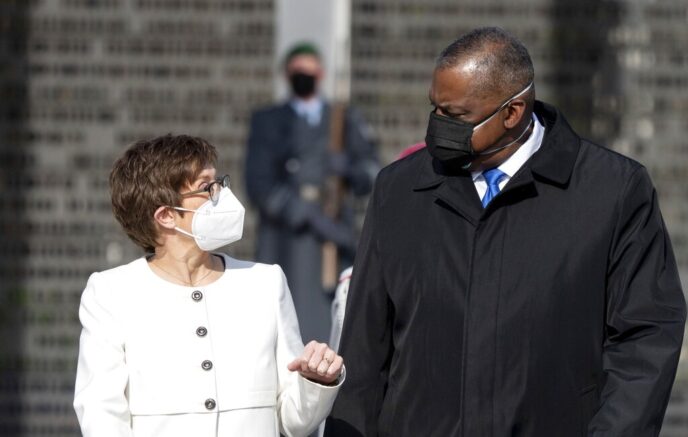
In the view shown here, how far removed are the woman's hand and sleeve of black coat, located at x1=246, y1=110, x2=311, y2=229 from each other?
5.17 metres

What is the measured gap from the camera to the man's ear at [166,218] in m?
4.46

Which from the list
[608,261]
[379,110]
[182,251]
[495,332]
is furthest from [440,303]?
[379,110]

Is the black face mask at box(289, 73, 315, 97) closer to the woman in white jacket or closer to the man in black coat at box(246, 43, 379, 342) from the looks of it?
the man in black coat at box(246, 43, 379, 342)

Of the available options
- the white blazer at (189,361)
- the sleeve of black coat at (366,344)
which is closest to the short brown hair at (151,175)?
the white blazer at (189,361)

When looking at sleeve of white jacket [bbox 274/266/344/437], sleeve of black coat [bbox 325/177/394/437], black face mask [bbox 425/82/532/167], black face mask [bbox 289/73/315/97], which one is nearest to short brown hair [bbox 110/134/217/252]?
sleeve of white jacket [bbox 274/266/344/437]

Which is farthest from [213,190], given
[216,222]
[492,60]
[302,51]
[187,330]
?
[302,51]

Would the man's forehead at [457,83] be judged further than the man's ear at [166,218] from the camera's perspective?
No

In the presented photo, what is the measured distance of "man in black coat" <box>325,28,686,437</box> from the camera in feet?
13.6

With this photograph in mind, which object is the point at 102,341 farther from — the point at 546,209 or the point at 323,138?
the point at 323,138

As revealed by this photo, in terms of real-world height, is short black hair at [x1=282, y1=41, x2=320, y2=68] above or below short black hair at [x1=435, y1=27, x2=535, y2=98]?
below

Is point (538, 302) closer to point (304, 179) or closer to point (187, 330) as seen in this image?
point (187, 330)

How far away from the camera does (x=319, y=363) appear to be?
4164mm

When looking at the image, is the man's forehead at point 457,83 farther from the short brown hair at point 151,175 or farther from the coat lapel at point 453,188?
the short brown hair at point 151,175

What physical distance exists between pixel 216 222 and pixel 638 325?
47.5 inches
